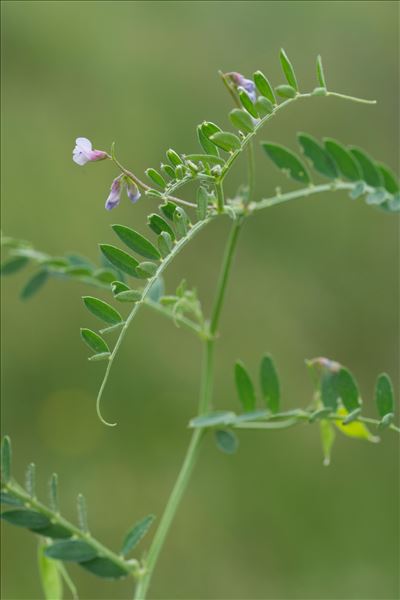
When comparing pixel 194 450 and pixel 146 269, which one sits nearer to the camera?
pixel 146 269

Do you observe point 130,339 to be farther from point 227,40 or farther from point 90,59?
point 227,40

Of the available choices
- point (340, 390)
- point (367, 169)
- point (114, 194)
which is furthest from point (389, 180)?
point (114, 194)

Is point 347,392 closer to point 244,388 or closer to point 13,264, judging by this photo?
point 244,388

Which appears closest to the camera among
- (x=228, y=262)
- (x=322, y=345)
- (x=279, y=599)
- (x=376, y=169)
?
(x=228, y=262)

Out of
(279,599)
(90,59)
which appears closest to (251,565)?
(279,599)

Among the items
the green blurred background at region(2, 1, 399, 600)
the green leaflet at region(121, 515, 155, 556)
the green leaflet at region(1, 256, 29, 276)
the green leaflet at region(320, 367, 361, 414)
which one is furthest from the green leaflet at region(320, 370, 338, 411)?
the green blurred background at region(2, 1, 399, 600)

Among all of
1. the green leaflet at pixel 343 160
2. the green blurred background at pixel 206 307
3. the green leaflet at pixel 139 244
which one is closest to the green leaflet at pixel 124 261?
the green leaflet at pixel 139 244
